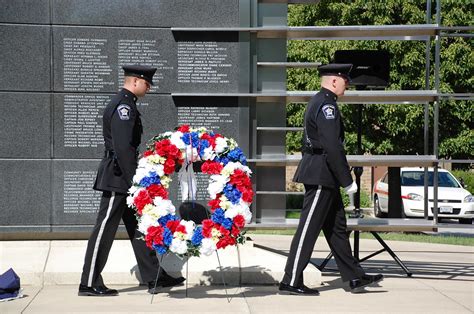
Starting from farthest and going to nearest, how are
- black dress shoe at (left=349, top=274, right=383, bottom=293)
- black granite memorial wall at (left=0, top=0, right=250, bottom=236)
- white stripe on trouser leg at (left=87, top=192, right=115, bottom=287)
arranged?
black granite memorial wall at (left=0, top=0, right=250, bottom=236), black dress shoe at (left=349, top=274, right=383, bottom=293), white stripe on trouser leg at (left=87, top=192, right=115, bottom=287)

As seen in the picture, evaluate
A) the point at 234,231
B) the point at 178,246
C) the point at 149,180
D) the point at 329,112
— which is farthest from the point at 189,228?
the point at 329,112

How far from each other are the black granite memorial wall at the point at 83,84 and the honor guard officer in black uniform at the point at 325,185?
1.28 m

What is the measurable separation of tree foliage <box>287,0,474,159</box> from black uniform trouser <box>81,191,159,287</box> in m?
17.5

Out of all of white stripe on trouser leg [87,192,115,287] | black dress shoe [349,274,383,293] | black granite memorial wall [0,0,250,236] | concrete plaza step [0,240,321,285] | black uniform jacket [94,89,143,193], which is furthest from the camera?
black granite memorial wall [0,0,250,236]

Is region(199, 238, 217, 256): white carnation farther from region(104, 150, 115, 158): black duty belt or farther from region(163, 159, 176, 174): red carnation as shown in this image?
region(104, 150, 115, 158): black duty belt

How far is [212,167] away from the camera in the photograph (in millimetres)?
7961

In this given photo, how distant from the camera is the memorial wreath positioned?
25.7ft

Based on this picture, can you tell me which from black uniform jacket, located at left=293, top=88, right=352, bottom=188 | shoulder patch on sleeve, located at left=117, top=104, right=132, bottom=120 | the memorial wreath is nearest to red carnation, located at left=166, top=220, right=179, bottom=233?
the memorial wreath

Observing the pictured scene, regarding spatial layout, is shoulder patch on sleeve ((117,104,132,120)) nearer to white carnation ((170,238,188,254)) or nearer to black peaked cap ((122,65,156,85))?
black peaked cap ((122,65,156,85))

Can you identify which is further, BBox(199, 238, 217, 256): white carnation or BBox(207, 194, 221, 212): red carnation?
BBox(207, 194, 221, 212): red carnation

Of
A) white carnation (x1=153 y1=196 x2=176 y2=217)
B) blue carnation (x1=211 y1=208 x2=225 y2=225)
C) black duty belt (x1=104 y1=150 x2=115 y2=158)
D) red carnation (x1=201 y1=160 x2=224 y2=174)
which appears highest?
black duty belt (x1=104 y1=150 x2=115 y2=158)

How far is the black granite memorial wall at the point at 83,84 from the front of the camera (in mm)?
9414

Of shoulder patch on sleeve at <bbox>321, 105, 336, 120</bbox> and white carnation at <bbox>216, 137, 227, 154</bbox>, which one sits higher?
shoulder patch on sleeve at <bbox>321, 105, 336, 120</bbox>

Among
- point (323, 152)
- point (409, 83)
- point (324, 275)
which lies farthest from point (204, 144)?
point (409, 83)
